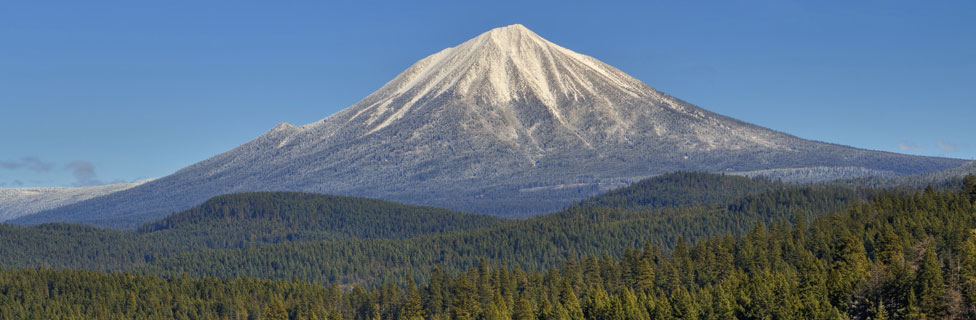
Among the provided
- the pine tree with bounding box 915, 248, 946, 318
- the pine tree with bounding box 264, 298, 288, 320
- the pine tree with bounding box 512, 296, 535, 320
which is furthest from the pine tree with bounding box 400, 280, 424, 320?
the pine tree with bounding box 915, 248, 946, 318

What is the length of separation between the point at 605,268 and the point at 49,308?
7575cm

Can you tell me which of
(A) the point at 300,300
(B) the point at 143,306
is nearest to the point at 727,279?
(A) the point at 300,300

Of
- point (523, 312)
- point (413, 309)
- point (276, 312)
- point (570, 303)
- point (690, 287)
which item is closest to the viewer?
point (523, 312)

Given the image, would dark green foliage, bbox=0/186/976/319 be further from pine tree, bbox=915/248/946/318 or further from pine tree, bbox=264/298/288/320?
pine tree, bbox=264/298/288/320

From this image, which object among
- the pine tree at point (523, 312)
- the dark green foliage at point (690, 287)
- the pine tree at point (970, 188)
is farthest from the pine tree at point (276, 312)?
the pine tree at point (970, 188)

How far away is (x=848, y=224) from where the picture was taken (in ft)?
545

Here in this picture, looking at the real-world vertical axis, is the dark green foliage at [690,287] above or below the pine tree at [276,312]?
above

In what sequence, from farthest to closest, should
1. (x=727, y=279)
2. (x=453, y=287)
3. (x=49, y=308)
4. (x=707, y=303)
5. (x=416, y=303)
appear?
(x=49, y=308) → (x=453, y=287) → (x=416, y=303) → (x=727, y=279) → (x=707, y=303)

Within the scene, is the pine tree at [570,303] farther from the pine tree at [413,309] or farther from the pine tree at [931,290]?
the pine tree at [931,290]

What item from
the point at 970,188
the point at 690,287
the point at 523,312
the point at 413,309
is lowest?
the point at 413,309

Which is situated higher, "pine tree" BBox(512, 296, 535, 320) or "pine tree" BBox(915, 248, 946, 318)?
"pine tree" BBox(915, 248, 946, 318)

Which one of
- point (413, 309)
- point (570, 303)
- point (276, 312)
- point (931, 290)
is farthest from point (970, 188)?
point (276, 312)

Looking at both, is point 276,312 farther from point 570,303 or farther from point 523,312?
point 570,303

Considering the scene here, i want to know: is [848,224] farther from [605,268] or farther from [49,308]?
[49,308]
